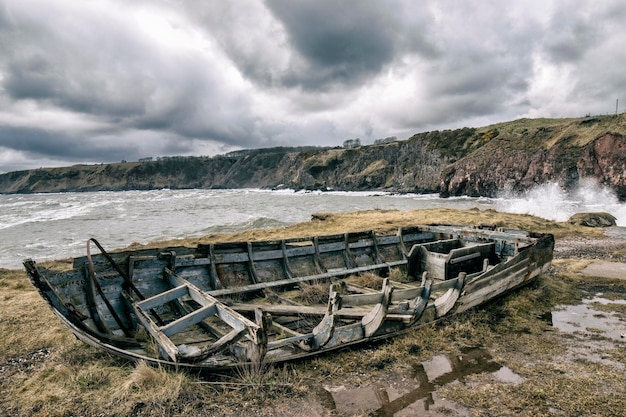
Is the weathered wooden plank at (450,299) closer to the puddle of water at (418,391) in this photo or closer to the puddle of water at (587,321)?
the puddle of water at (418,391)

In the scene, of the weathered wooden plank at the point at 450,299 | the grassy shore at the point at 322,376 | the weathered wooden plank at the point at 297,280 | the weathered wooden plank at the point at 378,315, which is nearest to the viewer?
the grassy shore at the point at 322,376

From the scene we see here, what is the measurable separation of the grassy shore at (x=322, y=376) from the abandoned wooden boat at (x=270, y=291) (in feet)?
0.93

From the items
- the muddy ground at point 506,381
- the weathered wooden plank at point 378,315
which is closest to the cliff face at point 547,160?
the muddy ground at point 506,381

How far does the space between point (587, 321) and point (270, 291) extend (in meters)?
6.98

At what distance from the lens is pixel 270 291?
8.19 meters

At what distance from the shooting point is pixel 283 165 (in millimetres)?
177750

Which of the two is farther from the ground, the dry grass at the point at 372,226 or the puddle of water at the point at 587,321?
the dry grass at the point at 372,226

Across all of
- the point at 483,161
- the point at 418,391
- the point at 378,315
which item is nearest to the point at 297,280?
the point at 378,315

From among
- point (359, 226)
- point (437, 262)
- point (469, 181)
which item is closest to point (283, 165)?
point (469, 181)

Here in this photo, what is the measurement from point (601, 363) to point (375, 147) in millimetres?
117169

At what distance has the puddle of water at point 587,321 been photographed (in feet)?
23.5

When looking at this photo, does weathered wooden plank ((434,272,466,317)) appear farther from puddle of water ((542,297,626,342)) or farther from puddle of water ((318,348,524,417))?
puddle of water ((542,297,626,342))

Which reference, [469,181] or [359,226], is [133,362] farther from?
[469,181]

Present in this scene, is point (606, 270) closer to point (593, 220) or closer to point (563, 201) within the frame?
point (593, 220)
